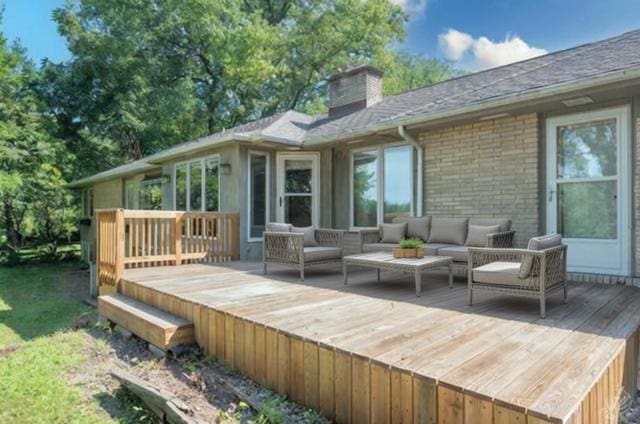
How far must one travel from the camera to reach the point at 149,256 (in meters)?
6.54

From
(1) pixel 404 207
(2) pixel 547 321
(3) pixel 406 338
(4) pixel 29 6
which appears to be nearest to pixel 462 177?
(1) pixel 404 207

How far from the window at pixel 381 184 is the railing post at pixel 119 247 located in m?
4.28

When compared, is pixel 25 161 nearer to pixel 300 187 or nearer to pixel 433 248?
pixel 300 187

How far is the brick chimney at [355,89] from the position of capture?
989cm

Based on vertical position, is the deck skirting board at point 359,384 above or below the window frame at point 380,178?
below

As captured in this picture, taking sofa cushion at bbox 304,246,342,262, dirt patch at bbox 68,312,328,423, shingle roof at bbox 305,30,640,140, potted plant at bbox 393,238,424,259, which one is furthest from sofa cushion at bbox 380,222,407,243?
dirt patch at bbox 68,312,328,423

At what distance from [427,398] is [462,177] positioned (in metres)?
5.03

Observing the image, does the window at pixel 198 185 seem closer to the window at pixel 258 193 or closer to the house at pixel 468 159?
the house at pixel 468 159

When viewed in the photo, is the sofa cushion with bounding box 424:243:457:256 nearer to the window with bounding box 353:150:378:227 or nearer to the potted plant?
the potted plant

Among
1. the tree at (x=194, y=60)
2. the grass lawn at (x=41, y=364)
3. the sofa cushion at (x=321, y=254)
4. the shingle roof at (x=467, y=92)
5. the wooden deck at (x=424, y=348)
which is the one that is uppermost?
the tree at (x=194, y=60)

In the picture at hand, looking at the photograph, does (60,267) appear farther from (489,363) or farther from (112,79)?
(489,363)

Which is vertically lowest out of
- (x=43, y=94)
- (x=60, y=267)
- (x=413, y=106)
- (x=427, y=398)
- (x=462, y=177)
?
(x=60, y=267)

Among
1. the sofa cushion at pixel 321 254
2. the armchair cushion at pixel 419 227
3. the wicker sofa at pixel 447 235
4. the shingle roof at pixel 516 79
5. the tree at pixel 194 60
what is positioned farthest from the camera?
the tree at pixel 194 60

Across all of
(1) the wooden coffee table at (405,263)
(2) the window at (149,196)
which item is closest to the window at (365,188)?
(1) the wooden coffee table at (405,263)
